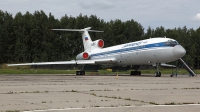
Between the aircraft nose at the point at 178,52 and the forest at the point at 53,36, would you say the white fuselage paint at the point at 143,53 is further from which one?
the forest at the point at 53,36

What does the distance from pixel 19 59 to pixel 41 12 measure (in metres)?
16.4

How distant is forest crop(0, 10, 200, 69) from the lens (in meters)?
85.8

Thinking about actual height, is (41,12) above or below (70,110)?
above

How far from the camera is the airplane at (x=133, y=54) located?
34.0 metres

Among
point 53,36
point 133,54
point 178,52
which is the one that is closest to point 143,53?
point 133,54

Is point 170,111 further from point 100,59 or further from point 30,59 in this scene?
point 30,59

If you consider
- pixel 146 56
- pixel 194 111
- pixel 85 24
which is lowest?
pixel 194 111

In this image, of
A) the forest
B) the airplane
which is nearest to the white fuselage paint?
the airplane

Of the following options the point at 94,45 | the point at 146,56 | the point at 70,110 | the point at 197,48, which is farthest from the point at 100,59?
the point at 197,48

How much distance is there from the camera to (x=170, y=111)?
28.8ft

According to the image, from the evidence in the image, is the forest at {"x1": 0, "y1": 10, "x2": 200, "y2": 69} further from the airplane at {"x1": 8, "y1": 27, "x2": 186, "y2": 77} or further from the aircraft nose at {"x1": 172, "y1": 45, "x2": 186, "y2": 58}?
the aircraft nose at {"x1": 172, "y1": 45, "x2": 186, "y2": 58}

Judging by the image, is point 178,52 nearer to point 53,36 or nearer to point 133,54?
point 133,54

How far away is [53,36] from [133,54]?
5406cm

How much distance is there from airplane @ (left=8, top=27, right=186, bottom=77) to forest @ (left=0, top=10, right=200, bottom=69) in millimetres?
37347
